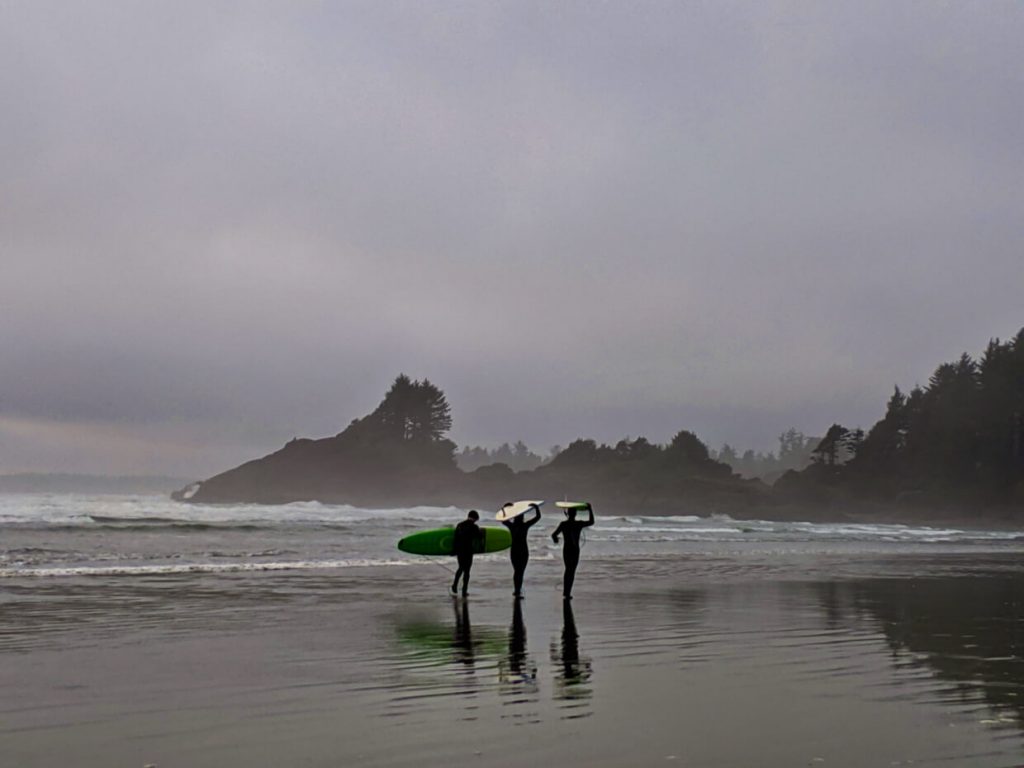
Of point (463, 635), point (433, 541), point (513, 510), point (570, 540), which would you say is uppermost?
point (513, 510)

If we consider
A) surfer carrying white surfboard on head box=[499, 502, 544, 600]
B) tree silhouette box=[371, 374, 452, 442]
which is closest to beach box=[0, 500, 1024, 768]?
surfer carrying white surfboard on head box=[499, 502, 544, 600]

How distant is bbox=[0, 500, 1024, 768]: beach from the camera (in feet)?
19.9

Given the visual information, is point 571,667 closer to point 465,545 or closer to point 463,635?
point 463,635

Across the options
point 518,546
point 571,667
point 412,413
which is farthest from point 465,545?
point 412,413

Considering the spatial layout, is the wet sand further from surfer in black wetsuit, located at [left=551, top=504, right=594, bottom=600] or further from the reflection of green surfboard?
the reflection of green surfboard

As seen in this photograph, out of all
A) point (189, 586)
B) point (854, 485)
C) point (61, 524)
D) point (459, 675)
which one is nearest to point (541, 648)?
point (459, 675)

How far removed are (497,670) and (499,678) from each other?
1.40 feet

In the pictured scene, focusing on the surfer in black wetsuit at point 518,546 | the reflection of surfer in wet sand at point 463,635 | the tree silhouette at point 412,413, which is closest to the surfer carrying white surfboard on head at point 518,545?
the surfer in black wetsuit at point 518,546

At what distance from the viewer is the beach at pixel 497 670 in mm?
6070

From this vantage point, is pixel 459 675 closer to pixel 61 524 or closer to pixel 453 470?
pixel 61 524

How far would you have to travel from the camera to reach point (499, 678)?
28.0 ft

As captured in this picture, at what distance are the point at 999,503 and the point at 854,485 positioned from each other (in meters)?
14.0

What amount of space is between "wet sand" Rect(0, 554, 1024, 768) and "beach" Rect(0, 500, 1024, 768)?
3cm

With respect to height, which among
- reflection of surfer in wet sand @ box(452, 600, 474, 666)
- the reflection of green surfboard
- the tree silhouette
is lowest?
reflection of surfer in wet sand @ box(452, 600, 474, 666)
